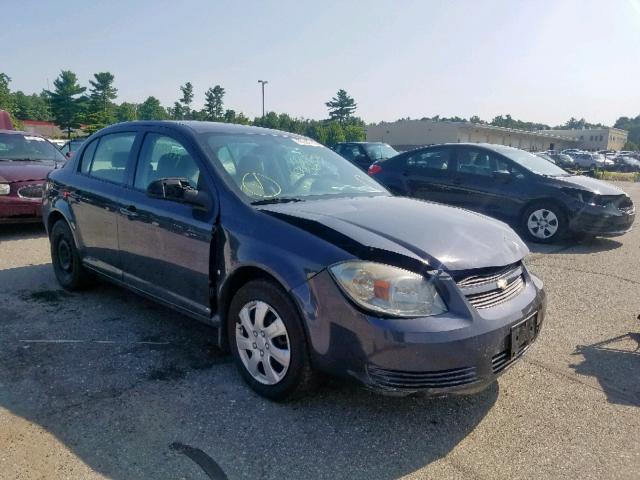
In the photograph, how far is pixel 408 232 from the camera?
286 centimetres

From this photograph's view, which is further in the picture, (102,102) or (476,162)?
(102,102)

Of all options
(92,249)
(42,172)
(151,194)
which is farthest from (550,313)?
(42,172)

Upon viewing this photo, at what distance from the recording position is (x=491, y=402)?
304 cm

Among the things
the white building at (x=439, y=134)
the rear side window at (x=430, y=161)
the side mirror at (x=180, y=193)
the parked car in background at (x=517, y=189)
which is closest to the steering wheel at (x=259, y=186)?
the side mirror at (x=180, y=193)

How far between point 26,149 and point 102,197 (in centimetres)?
533

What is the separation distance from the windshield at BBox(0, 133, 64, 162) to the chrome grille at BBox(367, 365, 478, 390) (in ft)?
25.7

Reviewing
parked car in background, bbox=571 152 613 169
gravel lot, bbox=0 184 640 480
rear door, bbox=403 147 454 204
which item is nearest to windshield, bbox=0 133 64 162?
gravel lot, bbox=0 184 640 480

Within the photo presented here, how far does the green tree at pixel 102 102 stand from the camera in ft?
240

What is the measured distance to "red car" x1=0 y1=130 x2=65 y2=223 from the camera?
7.16 meters

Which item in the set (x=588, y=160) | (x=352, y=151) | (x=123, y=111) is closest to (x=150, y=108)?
(x=123, y=111)

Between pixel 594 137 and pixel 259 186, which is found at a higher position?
pixel 594 137

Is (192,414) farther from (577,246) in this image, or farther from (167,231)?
(577,246)

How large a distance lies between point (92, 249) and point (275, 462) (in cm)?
285

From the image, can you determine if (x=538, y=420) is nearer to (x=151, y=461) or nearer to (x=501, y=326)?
(x=501, y=326)
